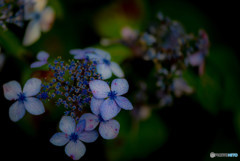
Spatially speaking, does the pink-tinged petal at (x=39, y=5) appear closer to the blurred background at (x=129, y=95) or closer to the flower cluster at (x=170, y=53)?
the blurred background at (x=129, y=95)

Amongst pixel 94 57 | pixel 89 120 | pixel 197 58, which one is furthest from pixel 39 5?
pixel 197 58

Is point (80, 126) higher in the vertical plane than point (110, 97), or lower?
lower

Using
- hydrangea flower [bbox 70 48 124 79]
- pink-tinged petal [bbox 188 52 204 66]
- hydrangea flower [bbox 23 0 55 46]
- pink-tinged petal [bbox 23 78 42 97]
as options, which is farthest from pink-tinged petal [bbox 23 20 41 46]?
pink-tinged petal [bbox 188 52 204 66]

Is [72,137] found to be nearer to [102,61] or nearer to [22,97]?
[22,97]

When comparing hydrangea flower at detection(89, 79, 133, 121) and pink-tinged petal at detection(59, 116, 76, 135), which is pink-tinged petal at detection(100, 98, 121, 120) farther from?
pink-tinged petal at detection(59, 116, 76, 135)

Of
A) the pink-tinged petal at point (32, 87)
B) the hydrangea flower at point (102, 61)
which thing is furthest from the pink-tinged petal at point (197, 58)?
the pink-tinged petal at point (32, 87)

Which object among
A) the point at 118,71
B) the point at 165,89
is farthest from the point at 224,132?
the point at 118,71

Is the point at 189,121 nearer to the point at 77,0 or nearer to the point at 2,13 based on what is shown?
the point at 77,0
